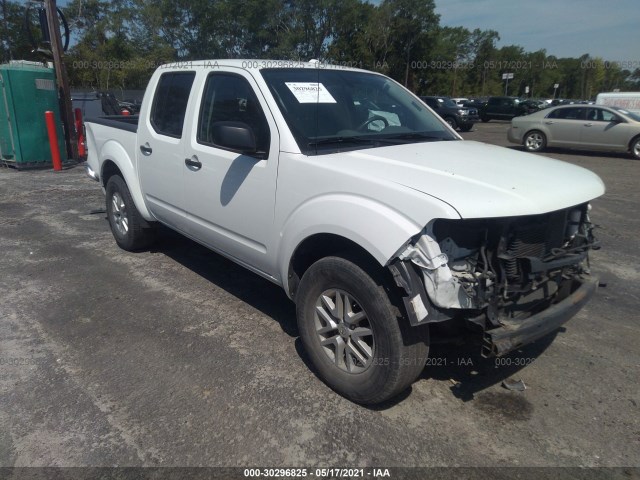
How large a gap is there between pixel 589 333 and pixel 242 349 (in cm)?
269

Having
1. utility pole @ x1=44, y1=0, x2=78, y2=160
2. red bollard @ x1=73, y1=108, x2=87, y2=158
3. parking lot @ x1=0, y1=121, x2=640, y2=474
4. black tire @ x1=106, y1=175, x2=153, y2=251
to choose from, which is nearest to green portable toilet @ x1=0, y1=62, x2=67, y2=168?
utility pole @ x1=44, y1=0, x2=78, y2=160

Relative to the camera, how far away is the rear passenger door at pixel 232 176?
330 cm

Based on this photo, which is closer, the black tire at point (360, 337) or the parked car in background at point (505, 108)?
the black tire at point (360, 337)

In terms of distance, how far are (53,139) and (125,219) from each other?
7.30 metres

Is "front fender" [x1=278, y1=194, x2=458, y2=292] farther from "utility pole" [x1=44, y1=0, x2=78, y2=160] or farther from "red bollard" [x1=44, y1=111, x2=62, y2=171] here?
"utility pole" [x1=44, y1=0, x2=78, y2=160]

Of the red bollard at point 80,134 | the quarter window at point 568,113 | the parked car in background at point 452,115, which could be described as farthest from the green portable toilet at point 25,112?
the parked car in background at point 452,115

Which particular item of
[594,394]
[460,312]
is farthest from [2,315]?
[594,394]

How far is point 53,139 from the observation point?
36.8ft

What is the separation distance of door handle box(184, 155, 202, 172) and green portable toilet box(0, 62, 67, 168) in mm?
9365

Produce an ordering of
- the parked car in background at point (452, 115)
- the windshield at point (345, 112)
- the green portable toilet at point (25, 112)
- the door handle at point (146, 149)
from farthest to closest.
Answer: the parked car in background at point (452, 115), the green portable toilet at point (25, 112), the door handle at point (146, 149), the windshield at point (345, 112)

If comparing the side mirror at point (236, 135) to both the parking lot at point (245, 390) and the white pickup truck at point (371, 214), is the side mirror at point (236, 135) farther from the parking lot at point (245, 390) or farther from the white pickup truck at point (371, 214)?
the parking lot at point (245, 390)

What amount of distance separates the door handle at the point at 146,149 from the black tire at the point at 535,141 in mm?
14661

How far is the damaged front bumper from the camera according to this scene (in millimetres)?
2461

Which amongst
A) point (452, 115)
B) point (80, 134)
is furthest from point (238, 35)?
point (80, 134)
